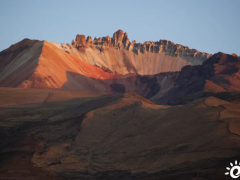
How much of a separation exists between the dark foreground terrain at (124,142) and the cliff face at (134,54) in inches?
3219

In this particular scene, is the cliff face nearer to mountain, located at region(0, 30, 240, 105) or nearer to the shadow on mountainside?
mountain, located at region(0, 30, 240, 105)

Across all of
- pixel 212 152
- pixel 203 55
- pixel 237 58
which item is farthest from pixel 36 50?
pixel 203 55

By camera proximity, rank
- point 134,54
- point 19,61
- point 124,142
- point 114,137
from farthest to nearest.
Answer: point 134,54
point 19,61
point 114,137
point 124,142

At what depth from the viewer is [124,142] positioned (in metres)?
28.8

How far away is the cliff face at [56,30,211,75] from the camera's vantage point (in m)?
124

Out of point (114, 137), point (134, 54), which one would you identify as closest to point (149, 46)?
point (134, 54)

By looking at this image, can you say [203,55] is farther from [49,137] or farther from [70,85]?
[49,137]

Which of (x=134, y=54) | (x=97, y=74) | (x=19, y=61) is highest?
(x=134, y=54)

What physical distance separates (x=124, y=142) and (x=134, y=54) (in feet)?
362

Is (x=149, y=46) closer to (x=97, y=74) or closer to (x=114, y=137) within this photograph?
(x=97, y=74)

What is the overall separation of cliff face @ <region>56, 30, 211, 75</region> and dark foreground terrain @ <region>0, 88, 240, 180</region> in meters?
81.8

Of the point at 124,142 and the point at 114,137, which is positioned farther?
the point at 114,137

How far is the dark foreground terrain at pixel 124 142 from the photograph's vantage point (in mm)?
22734

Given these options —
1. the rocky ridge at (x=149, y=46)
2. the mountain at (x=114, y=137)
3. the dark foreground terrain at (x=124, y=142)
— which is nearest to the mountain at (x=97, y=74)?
the mountain at (x=114, y=137)
